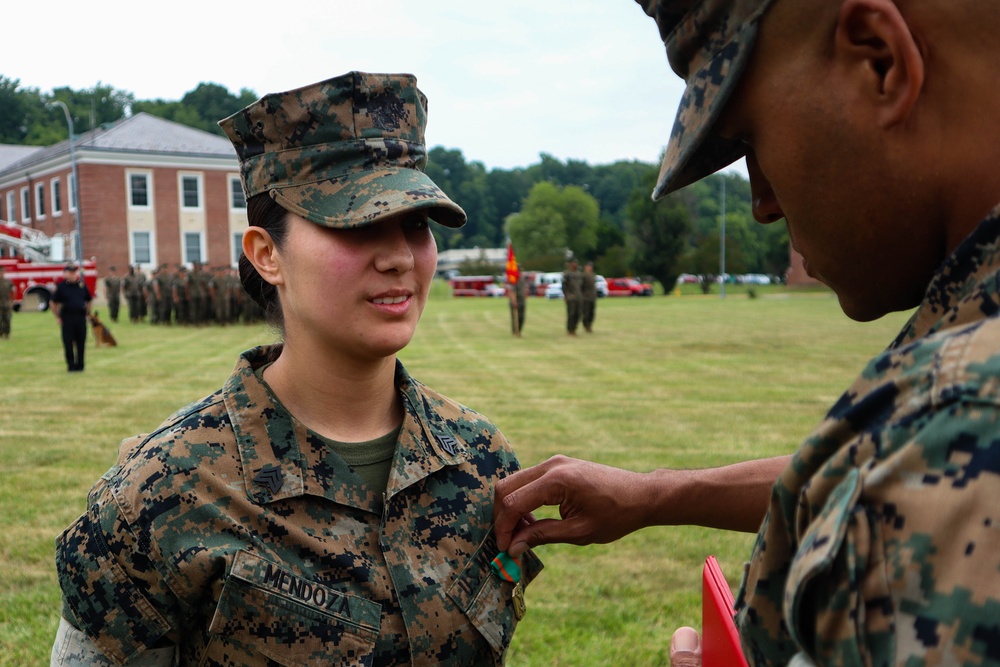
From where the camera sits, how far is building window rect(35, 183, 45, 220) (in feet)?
171

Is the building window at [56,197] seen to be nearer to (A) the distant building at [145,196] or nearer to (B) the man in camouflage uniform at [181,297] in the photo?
(A) the distant building at [145,196]

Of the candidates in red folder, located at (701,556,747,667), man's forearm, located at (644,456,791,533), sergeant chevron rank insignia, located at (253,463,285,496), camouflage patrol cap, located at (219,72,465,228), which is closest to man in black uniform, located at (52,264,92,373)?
camouflage patrol cap, located at (219,72,465,228)

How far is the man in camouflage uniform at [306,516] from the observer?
5.96 feet

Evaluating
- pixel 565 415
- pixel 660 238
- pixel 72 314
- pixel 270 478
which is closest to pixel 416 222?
pixel 270 478

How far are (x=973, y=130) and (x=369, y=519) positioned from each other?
4.83ft

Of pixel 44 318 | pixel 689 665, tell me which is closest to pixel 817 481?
pixel 689 665

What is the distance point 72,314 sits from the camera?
617 inches

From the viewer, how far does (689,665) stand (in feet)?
6.34

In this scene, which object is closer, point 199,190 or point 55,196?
point 199,190

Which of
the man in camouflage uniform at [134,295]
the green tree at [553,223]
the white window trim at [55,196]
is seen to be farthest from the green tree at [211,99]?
the man in camouflage uniform at [134,295]

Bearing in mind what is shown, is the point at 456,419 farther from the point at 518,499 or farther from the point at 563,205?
the point at 563,205

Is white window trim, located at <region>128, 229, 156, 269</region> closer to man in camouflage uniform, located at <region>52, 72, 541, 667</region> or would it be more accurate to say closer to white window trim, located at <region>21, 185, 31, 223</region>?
white window trim, located at <region>21, 185, 31, 223</region>

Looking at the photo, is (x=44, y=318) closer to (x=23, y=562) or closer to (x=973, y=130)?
(x=23, y=562)

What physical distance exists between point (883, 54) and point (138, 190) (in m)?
51.9
